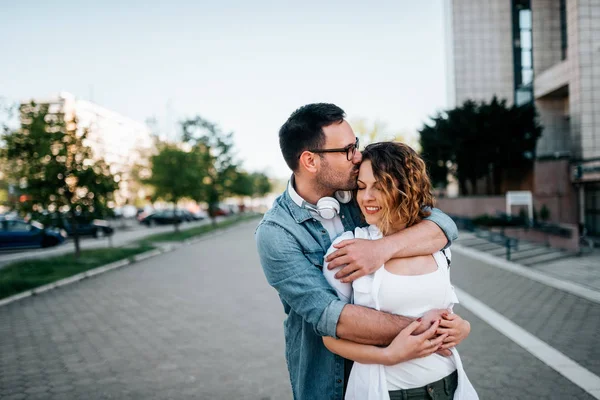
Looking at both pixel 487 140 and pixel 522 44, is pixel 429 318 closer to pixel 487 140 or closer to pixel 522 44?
pixel 487 140

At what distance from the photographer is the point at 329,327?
1.82 meters

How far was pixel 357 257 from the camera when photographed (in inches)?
70.8

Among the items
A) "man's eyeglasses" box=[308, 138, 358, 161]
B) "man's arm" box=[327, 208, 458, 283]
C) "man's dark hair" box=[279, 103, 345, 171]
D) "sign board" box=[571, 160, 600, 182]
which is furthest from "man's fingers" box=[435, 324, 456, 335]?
"sign board" box=[571, 160, 600, 182]

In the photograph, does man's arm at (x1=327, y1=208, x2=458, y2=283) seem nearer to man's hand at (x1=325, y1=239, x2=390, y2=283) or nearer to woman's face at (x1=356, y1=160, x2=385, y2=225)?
man's hand at (x1=325, y1=239, x2=390, y2=283)

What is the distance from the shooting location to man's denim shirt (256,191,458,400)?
1.86 m

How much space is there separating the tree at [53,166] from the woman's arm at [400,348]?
14019 mm

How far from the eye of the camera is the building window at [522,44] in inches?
1163

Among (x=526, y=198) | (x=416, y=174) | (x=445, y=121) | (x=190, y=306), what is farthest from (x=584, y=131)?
(x=416, y=174)

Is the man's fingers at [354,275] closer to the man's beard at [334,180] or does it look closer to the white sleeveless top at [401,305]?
the white sleeveless top at [401,305]

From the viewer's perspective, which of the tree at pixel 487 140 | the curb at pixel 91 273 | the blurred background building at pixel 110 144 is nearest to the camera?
the curb at pixel 91 273

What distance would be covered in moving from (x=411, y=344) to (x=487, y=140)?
25631 mm

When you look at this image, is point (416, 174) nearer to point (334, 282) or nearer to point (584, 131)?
point (334, 282)

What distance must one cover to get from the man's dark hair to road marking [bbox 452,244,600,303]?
810 centimetres

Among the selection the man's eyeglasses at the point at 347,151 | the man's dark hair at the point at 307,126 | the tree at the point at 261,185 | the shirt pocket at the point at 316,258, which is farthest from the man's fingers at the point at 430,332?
the tree at the point at 261,185
